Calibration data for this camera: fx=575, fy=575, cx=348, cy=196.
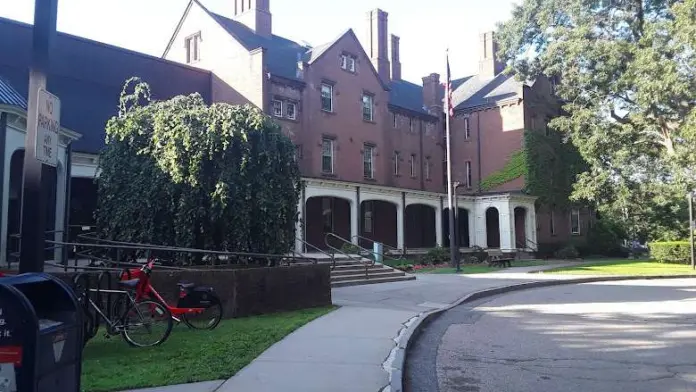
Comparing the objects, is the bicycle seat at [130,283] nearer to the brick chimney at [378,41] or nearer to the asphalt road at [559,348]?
the asphalt road at [559,348]

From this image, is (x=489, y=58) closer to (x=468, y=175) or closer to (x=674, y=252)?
(x=468, y=175)

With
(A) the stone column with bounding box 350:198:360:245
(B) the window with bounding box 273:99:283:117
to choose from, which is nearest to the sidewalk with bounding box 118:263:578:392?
(A) the stone column with bounding box 350:198:360:245

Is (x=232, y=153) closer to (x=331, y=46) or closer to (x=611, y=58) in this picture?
(x=331, y=46)

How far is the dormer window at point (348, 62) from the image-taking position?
33906 millimetres

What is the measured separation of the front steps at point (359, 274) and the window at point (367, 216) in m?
12.5

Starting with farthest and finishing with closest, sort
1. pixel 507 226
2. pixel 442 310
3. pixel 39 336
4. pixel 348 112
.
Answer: pixel 507 226 < pixel 348 112 < pixel 442 310 < pixel 39 336

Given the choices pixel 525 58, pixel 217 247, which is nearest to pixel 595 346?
pixel 217 247

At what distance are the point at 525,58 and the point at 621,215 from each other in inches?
532

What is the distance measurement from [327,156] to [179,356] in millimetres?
25836

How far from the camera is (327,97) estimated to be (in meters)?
32.9

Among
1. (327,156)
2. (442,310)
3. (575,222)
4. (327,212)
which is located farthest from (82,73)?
(575,222)

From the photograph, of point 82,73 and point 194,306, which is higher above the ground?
point 82,73

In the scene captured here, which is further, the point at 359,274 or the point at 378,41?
the point at 378,41

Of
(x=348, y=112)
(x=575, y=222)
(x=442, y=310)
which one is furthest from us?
(x=575, y=222)
